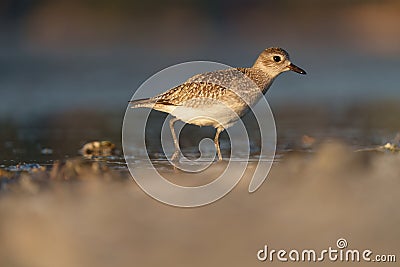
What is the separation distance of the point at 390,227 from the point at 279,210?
80 cm

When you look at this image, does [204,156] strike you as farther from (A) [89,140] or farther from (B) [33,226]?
(B) [33,226]

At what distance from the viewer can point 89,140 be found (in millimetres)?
9250

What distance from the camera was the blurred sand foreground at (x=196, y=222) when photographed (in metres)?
4.50

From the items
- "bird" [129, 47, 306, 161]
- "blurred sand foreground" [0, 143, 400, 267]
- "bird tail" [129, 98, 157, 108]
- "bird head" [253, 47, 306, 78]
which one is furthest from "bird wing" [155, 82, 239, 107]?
"blurred sand foreground" [0, 143, 400, 267]

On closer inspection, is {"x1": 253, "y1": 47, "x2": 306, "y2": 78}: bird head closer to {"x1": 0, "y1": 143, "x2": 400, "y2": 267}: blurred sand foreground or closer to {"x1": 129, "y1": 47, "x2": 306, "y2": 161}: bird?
{"x1": 129, "y1": 47, "x2": 306, "y2": 161}: bird

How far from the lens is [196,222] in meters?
5.18

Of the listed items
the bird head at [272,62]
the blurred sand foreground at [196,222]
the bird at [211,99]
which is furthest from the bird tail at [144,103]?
the bird head at [272,62]

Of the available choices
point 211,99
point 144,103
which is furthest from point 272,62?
point 144,103

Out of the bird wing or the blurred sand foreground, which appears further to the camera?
the bird wing

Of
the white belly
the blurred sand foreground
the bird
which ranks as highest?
the bird

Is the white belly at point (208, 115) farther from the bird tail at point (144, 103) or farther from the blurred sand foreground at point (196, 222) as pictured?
the blurred sand foreground at point (196, 222)

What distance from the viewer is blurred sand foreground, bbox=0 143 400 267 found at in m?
4.50

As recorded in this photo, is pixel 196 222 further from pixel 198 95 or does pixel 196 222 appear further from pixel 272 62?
pixel 272 62

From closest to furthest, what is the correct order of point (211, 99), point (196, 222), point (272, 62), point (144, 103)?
point (196, 222)
point (211, 99)
point (144, 103)
point (272, 62)
